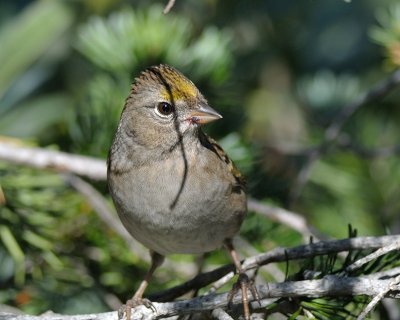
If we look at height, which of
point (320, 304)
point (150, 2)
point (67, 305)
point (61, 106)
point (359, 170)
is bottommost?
point (320, 304)

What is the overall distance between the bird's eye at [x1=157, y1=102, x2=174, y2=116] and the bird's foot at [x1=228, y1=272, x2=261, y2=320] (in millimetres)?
896

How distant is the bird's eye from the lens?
141 inches

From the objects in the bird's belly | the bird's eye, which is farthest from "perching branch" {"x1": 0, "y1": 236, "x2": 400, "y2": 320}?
the bird's eye

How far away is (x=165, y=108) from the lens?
3594 millimetres

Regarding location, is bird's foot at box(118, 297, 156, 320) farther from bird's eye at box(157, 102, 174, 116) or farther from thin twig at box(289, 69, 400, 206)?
thin twig at box(289, 69, 400, 206)

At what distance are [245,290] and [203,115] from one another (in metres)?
0.94

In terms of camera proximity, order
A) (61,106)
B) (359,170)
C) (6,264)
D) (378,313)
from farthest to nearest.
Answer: (61,106), (359,170), (6,264), (378,313)

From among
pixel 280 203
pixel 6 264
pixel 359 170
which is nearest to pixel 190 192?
pixel 280 203

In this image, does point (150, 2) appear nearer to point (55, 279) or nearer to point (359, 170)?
point (359, 170)

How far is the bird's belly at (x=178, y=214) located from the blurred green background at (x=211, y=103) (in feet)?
1.11

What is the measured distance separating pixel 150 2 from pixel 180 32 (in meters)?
1.19

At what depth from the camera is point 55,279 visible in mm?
3742

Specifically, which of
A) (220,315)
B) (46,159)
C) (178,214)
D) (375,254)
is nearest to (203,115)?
(178,214)

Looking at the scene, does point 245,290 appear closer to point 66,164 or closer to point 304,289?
point 304,289
